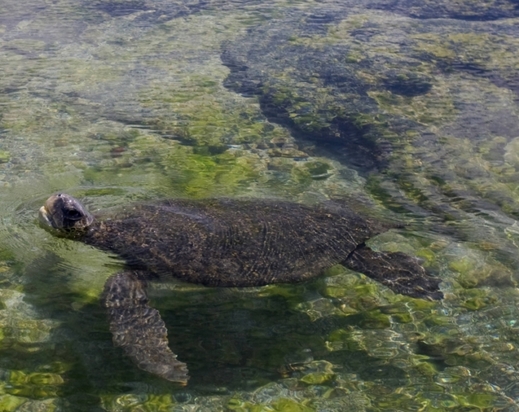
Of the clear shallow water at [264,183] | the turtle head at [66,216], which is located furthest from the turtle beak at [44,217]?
the clear shallow water at [264,183]

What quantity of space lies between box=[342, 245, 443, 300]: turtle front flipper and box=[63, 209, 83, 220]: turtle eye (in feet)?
8.27

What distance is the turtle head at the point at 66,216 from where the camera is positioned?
235 inches

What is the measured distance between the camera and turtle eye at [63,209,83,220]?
597 centimetres

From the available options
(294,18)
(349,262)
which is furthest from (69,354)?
(294,18)

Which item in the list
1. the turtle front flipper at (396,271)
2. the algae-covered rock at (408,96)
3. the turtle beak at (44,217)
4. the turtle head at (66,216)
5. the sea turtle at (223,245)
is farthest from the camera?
the algae-covered rock at (408,96)

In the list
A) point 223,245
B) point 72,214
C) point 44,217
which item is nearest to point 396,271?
point 223,245

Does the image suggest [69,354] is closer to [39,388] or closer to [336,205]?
[39,388]

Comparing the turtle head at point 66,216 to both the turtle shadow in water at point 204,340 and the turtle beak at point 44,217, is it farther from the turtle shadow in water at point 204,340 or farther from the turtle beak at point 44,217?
the turtle shadow in water at point 204,340

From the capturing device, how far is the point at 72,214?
19.6ft

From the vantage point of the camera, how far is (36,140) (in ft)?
28.4

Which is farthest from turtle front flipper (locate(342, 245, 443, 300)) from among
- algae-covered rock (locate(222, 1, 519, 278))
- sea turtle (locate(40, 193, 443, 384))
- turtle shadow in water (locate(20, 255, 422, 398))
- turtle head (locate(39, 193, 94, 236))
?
turtle head (locate(39, 193, 94, 236))

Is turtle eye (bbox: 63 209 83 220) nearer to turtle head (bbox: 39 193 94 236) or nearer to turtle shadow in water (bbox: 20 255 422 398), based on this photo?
turtle head (bbox: 39 193 94 236)

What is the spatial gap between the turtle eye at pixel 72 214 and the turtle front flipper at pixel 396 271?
2.52 metres

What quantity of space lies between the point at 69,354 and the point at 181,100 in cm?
618
